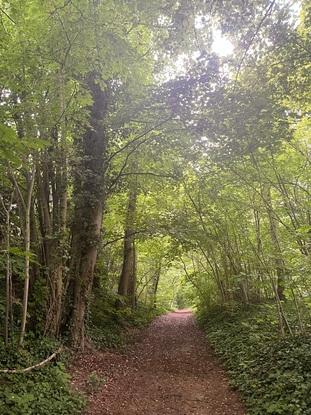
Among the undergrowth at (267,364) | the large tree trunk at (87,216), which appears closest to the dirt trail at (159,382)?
the undergrowth at (267,364)

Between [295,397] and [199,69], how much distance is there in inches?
237

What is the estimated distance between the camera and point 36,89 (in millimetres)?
6270

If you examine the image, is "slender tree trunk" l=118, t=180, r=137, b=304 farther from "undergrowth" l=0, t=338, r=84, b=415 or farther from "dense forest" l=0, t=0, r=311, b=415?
"undergrowth" l=0, t=338, r=84, b=415

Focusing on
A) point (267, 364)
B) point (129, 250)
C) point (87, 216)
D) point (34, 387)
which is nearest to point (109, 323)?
point (129, 250)

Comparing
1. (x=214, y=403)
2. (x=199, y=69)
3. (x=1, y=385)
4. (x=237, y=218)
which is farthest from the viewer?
(x=237, y=218)

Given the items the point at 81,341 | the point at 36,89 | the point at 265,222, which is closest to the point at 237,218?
the point at 265,222

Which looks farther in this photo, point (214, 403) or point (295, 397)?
point (214, 403)

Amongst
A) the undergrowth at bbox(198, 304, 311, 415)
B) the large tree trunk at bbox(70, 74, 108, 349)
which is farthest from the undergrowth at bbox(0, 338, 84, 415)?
the undergrowth at bbox(198, 304, 311, 415)

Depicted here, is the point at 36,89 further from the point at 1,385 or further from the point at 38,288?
the point at 1,385

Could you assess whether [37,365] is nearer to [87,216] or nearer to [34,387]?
[34,387]

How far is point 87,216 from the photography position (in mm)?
9195

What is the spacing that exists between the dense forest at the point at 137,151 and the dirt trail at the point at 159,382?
0.40 m

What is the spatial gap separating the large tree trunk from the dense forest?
0.12 feet

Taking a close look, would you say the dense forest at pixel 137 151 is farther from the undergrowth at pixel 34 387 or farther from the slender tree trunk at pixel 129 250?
the slender tree trunk at pixel 129 250
